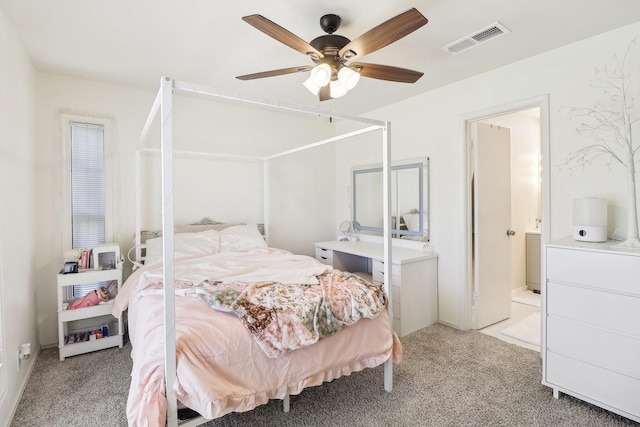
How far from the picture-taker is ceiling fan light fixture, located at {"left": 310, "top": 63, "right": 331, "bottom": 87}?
1.83 metres

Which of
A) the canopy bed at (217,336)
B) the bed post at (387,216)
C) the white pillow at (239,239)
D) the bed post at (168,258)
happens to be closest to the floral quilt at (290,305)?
the canopy bed at (217,336)

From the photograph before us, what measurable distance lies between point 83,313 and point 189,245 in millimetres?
981

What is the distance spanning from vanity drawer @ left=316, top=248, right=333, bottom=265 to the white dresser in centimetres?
219

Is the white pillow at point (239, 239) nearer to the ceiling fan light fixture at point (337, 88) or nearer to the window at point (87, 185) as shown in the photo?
the window at point (87, 185)

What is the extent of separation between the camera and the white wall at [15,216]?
6.04ft

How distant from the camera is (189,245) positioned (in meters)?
3.04

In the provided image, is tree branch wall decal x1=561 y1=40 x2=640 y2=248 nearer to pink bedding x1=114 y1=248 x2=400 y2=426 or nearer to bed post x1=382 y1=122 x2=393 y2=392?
bed post x1=382 y1=122 x2=393 y2=392

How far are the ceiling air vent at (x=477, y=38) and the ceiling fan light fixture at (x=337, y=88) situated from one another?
0.93 meters

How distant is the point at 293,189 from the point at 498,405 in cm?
309

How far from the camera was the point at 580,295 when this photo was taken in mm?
1921

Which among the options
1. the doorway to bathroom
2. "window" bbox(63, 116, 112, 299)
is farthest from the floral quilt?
the doorway to bathroom

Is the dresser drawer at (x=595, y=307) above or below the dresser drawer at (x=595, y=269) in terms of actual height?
below

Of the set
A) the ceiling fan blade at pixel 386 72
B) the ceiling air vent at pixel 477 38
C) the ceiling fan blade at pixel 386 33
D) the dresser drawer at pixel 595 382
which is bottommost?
the dresser drawer at pixel 595 382

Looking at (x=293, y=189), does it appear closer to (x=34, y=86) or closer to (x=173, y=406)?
(x=34, y=86)
